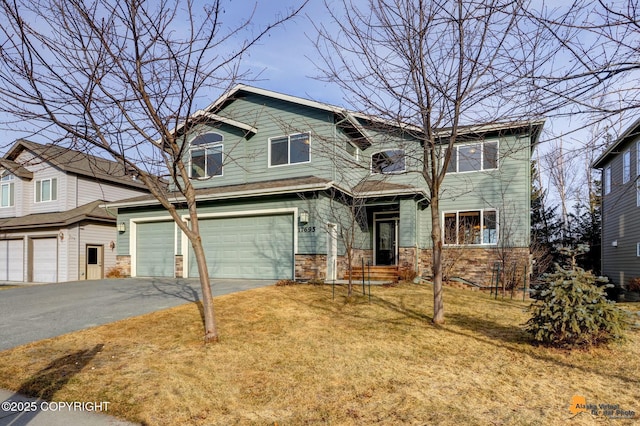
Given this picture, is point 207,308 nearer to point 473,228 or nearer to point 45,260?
point 473,228

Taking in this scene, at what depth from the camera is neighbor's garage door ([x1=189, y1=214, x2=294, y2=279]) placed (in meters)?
12.8

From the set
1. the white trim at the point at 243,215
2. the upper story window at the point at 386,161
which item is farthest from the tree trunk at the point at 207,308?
the white trim at the point at 243,215

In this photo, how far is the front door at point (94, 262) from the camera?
19078 millimetres

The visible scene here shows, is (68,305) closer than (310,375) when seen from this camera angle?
No

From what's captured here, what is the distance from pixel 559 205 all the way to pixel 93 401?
29258 mm

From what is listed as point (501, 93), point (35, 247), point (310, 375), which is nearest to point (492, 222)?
point (501, 93)

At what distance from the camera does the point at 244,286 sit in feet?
37.2

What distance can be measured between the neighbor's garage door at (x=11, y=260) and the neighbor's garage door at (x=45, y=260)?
1.04m

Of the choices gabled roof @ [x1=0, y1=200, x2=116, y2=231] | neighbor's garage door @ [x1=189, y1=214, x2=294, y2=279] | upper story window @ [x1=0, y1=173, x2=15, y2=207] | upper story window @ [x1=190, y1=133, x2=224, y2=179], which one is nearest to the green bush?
neighbor's garage door @ [x1=189, y1=214, x2=294, y2=279]

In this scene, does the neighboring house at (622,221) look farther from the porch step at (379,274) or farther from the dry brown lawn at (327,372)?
the dry brown lawn at (327,372)

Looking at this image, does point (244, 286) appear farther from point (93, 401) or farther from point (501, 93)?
point (501, 93)

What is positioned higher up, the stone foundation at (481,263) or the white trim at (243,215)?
the white trim at (243,215)

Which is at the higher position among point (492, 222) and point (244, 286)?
point (492, 222)

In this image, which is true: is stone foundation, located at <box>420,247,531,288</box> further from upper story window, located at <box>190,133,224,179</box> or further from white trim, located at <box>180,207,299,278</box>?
upper story window, located at <box>190,133,224,179</box>
